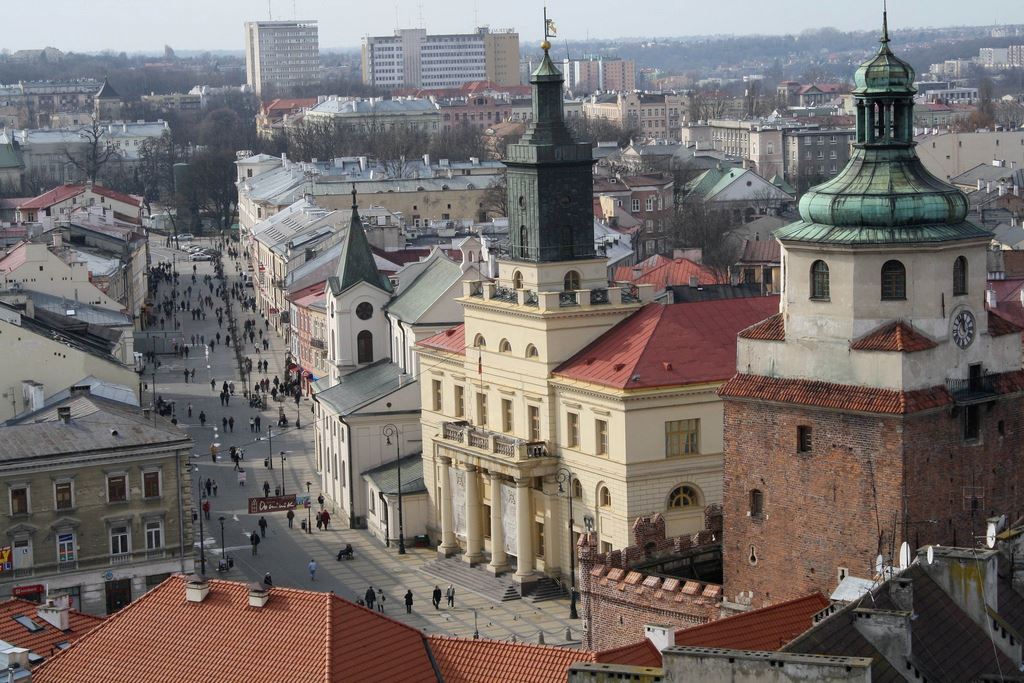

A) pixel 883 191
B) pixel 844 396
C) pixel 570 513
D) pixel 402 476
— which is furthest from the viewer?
pixel 402 476

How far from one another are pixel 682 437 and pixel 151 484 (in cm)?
1526

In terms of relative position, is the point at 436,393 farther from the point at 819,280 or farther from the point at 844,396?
the point at 844,396

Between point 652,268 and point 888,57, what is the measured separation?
5769 centimetres

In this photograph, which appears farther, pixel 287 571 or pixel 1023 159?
pixel 1023 159

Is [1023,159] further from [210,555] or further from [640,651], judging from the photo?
[640,651]

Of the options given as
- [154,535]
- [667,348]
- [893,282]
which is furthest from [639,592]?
[154,535]

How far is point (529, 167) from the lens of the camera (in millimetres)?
69000

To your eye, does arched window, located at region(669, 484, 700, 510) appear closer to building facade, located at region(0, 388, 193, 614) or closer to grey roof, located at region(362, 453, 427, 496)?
grey roof, located at region(362, 453, 427, 496)

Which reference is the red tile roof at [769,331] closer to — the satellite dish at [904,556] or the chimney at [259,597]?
the satellite dish at [904,556]

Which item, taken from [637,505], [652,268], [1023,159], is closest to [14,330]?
[637,505]

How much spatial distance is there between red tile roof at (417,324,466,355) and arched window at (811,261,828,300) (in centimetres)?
2744

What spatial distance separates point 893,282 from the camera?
148ft

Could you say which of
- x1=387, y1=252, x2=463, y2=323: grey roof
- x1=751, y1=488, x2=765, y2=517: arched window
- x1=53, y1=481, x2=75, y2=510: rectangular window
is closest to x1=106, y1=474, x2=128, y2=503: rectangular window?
x1=53, y1=481, x2=75, y2=510: rectangular window

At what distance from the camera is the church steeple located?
68.6 m
